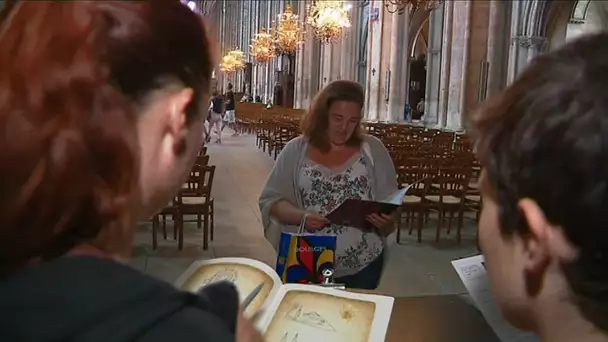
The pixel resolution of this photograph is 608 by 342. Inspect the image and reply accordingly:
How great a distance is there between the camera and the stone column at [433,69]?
2279cm

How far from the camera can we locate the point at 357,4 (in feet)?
94.9

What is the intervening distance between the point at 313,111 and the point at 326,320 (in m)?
1.59

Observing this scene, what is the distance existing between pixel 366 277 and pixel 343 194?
0.39 metres

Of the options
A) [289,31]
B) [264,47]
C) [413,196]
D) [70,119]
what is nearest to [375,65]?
[289,31]

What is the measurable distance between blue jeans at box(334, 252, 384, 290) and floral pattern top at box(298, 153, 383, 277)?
0.02 metres

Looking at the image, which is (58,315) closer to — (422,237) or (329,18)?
(422,237)

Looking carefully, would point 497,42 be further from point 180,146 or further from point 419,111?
point 180,146

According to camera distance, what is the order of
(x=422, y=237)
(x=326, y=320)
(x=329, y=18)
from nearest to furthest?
1. (x=326, y=320)
2. (x=422, y=237)
3. (x=329, y=18)

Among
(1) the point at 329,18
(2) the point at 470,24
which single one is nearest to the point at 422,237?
(2) the point at 470,24

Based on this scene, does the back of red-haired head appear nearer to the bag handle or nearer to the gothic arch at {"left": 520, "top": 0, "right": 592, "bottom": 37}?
the bag handle

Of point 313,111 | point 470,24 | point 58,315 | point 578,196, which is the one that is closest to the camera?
point 58,315

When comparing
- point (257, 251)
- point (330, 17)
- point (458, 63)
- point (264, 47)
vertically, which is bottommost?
point (257, 251)

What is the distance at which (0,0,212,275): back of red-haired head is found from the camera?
0.67 m

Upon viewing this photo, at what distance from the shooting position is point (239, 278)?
1.54 meters
